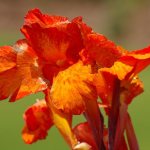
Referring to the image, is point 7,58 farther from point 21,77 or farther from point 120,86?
point 120,86

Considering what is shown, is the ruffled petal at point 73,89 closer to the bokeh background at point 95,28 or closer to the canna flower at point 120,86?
the canna flower at point 120,86

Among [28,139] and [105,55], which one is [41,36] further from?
[28,139]

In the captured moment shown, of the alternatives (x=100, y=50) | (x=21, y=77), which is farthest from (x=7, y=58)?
(x=100, y=50)

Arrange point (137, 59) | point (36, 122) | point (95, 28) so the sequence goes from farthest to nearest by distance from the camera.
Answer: point (95, 28) < point (36, 122) < point (137, 59)

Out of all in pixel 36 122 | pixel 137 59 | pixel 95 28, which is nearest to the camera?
pixel 137 59

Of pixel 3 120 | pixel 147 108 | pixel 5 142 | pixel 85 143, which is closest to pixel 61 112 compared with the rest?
pixel 85 143

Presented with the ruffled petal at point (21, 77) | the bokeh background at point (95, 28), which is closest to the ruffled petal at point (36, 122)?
the ruffled petal at point (21, 77)
